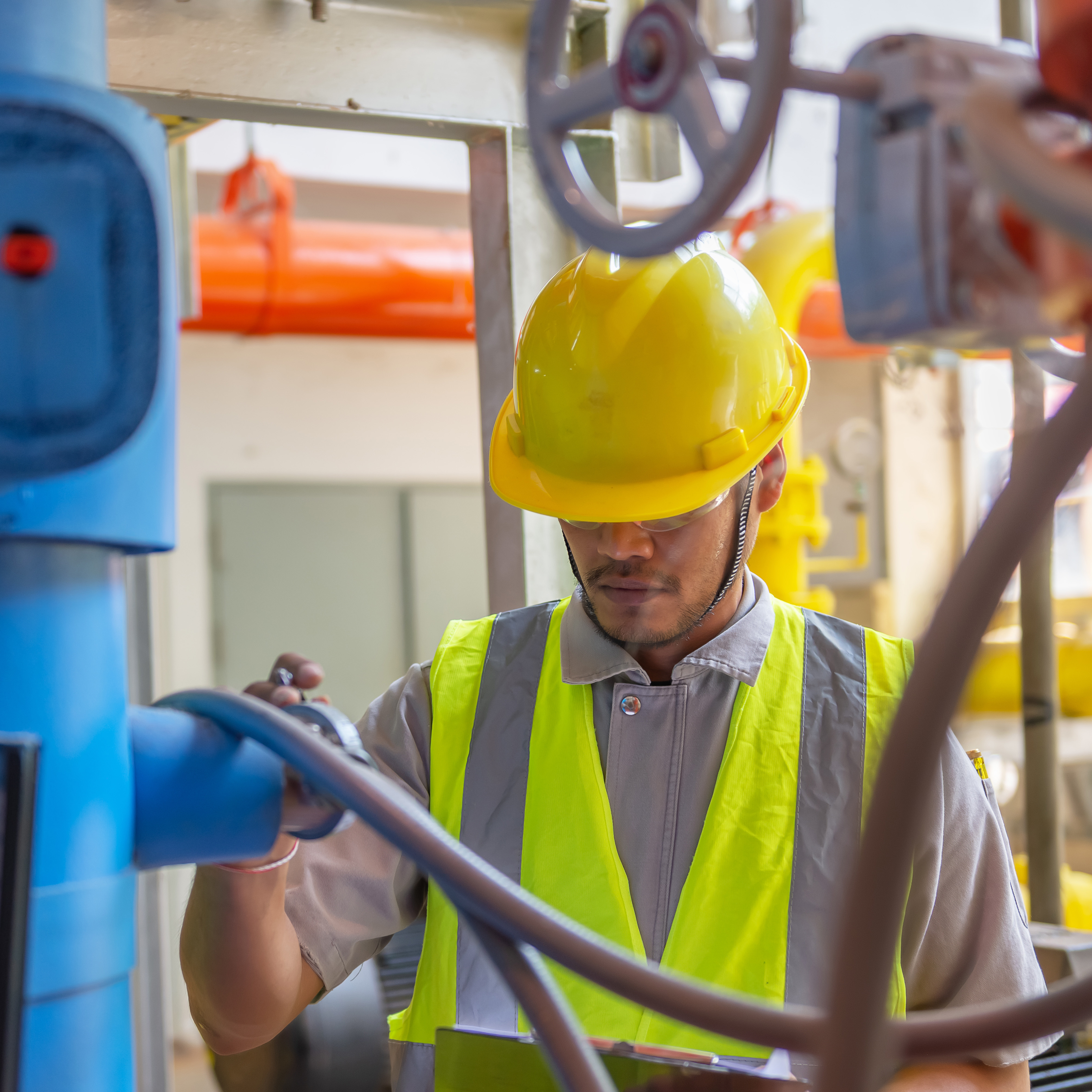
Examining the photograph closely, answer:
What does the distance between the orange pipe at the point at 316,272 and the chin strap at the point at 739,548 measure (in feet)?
9.22

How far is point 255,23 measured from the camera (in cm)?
153

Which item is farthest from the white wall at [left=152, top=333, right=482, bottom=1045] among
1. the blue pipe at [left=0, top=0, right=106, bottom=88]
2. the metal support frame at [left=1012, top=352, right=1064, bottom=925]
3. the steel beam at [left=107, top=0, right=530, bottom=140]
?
the blue pipe at [left=0, top=0, right=106, bottom=88]

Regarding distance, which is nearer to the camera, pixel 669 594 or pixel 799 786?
pixel 799 786

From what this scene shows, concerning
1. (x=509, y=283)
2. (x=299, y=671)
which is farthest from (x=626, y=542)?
(x=299, y=671)

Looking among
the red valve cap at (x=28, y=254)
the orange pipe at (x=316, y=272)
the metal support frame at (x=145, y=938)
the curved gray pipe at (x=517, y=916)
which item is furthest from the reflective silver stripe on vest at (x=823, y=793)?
the orange pipe at (x=316, y=272)

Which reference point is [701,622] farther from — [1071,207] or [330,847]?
[1071,207]

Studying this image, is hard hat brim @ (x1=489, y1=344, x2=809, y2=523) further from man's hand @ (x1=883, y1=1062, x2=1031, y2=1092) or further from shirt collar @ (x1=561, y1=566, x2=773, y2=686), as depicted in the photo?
man's hand @ (x1=883, y1=1062, x2=1031, y2=1092)

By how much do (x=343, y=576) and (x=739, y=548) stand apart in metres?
4.21

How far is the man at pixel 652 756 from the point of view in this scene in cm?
133

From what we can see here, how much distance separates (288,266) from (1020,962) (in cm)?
362

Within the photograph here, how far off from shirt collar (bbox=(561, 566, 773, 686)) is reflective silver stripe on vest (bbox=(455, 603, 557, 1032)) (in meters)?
0.06

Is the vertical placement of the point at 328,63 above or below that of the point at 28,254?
above

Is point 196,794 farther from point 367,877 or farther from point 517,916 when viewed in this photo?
point 367,877

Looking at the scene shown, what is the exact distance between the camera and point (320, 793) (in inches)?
24.4
